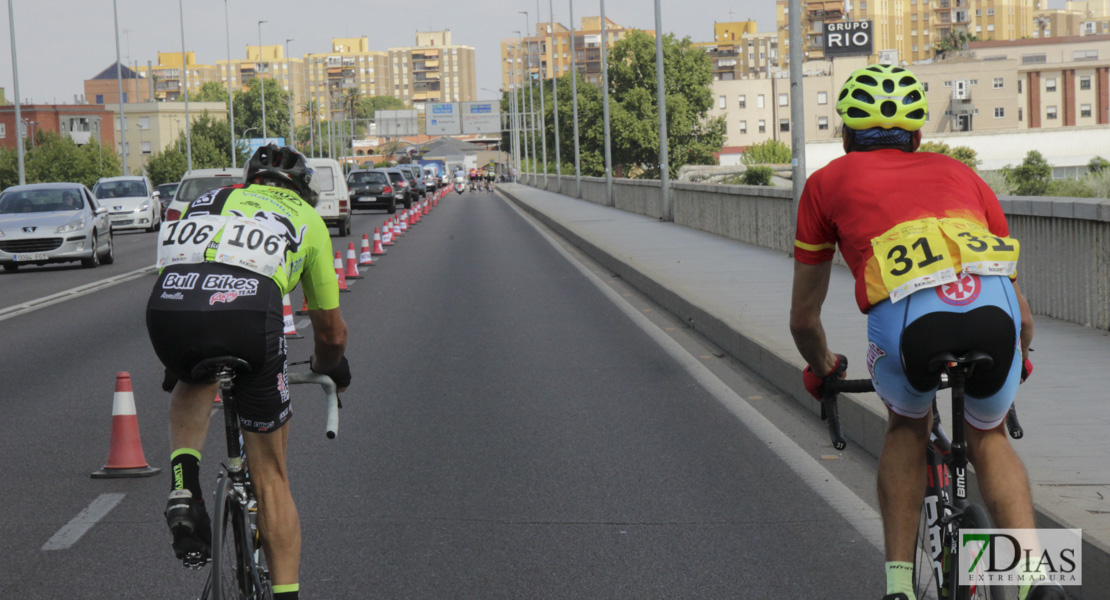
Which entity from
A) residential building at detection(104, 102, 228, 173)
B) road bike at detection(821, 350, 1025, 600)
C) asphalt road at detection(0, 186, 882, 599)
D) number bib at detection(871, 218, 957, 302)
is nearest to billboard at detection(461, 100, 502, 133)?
residential building at detection(104, 102, 228, 173)

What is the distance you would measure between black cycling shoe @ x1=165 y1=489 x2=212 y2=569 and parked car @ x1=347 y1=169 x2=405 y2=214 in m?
44.9

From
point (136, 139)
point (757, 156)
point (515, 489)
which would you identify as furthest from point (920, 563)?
point (136, 139)

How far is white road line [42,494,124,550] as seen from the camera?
5.71m

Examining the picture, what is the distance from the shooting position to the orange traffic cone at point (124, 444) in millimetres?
7016

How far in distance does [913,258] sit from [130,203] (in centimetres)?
3930

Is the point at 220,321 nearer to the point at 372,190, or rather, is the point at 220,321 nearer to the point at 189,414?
the point at 189,414

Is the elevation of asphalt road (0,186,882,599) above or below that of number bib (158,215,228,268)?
below

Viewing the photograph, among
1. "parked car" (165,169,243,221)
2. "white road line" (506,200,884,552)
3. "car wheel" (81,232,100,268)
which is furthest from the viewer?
"parked car" (165,169,243,221)

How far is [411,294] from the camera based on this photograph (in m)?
18.0

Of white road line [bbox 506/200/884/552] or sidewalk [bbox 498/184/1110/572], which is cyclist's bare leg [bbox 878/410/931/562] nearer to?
sidewalk [bbox 498/184/1110/572]

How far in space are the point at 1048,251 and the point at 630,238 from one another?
1572cm

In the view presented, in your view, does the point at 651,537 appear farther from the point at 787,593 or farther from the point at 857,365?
the point at 857,365

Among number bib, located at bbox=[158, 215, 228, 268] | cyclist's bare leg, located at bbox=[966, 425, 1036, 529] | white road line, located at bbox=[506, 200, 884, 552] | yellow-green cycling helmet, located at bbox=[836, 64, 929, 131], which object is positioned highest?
yellow-green cycling helmet, located at bbox=[836, 64, 929, 131]

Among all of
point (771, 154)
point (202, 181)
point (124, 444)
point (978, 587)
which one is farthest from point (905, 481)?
point (771, 154)
